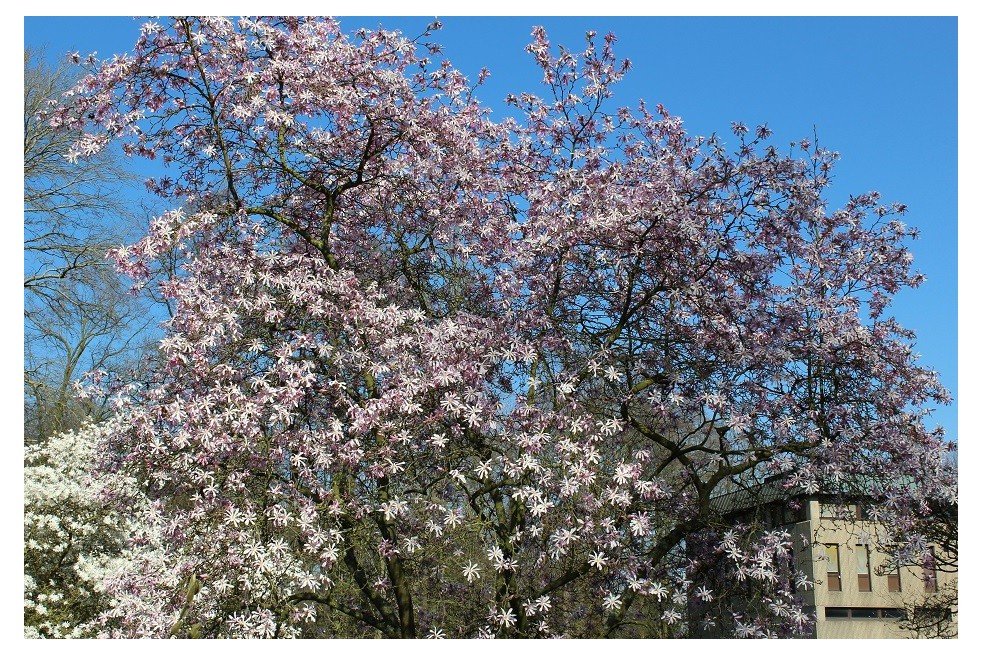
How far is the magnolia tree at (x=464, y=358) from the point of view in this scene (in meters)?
6.61

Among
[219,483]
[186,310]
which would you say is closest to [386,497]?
[219,483]

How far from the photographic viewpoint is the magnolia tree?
6.61 m

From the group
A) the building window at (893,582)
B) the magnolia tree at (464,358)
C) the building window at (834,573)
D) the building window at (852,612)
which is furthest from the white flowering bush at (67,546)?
the building window at (893,582)

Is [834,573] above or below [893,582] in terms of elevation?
above

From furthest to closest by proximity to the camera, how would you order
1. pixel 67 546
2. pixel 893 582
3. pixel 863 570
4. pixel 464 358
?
pixel 863 570
pixel 893 582
pixel 67 546
pixel 464 358

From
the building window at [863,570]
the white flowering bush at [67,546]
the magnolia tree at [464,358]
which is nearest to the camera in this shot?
the magnolia tree at [464,358]

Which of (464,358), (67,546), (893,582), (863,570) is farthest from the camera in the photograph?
(863,570)

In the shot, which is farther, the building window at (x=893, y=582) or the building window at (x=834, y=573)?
the building window at (x=834, y=573)

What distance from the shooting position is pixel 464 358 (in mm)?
6918

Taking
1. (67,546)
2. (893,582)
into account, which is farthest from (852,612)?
(67,546)

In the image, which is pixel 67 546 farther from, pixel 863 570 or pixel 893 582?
pixel 893 582

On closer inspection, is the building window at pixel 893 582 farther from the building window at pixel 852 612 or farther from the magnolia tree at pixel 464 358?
the magnolia tree at pixel 464 358

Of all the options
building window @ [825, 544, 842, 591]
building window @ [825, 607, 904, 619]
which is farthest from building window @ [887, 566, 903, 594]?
building window @ [825, 544, 842, 591]

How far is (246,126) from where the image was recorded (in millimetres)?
7441
